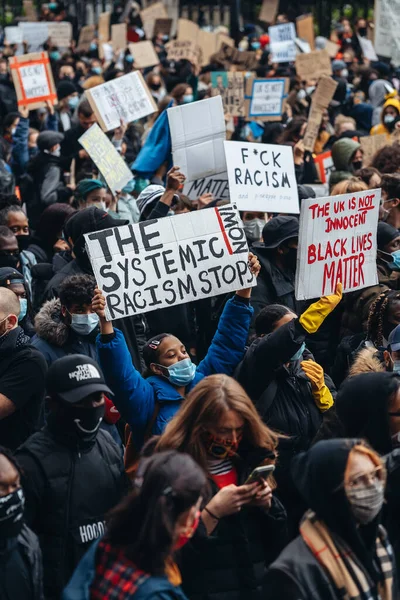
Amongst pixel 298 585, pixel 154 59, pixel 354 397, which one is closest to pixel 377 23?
pixel 154 59

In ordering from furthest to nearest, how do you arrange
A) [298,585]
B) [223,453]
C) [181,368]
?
[181,368]
[223,453]
[298,585]

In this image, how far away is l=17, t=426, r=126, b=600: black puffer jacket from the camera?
3676 millimetres

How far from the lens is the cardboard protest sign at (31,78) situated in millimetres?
12008

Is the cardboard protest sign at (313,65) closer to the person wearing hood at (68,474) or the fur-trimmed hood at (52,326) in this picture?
the fur-trimmed hood at (52,326)

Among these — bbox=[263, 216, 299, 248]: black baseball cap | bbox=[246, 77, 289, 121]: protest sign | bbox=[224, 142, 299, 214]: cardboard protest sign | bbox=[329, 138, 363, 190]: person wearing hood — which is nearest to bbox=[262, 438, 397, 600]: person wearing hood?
bbox=[263, 216, 299, 248]: black baseball cap

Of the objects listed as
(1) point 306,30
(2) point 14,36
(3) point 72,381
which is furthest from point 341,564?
(1) point 306,30

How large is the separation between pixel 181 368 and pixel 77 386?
0.81m

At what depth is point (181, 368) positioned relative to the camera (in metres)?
4.58

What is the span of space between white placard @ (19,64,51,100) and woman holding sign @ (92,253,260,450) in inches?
306

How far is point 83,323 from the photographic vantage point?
525cm

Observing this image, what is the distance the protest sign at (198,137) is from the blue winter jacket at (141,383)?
3612 mm

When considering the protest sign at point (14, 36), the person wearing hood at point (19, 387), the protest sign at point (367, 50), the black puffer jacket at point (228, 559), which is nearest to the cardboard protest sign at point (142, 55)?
the protest sign at point (14, 36)

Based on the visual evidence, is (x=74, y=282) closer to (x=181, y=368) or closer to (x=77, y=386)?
(x=181, y=368)

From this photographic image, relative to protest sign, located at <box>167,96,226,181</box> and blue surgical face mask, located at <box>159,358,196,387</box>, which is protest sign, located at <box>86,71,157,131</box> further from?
blue surgical face mask, located at <box>159,358,196,387</box>
